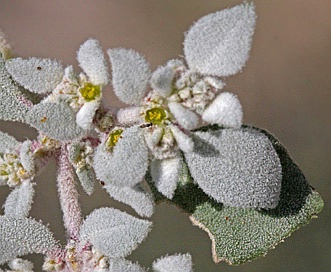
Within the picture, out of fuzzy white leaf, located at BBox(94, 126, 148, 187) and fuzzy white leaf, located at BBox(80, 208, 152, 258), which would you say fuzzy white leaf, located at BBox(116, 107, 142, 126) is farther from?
fuzzy white leaf, located at BBox(80, 208, 152, 258)

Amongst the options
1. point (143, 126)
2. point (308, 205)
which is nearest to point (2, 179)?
point (143, 126)

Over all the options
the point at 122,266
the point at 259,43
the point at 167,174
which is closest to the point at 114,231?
the point at 122,266

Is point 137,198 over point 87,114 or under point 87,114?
under

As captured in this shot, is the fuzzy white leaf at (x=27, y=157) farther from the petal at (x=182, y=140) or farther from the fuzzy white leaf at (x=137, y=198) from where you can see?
the petal at (x=182, y=140)

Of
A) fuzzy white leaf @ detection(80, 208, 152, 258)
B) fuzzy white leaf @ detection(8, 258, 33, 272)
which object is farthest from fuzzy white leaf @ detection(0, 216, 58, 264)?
fuzzy white leaf @ detection(80, 208, 152, 258)

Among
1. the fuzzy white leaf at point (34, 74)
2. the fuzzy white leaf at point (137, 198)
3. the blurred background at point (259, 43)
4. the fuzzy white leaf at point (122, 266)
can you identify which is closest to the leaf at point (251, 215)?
the fuzzy white leaf at point (137, 198)

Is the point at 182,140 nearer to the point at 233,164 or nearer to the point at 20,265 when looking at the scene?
the point at 233,164
